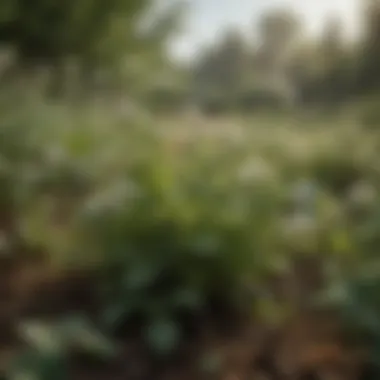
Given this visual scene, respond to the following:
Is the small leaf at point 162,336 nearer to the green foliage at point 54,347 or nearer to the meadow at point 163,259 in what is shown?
the meadow at point 163,259

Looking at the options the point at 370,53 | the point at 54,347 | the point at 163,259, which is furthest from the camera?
the point at 370,53

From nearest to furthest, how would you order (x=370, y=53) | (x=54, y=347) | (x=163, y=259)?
(x=54, y=347) < (x=163, y=259) < (x=370, y=53)

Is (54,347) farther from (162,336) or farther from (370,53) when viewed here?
(370,53)

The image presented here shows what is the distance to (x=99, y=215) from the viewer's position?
6.99ft

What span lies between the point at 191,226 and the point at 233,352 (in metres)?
0.36

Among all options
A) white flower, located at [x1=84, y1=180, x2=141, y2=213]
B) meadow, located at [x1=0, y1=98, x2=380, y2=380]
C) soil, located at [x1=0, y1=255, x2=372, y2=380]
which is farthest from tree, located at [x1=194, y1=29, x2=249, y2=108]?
soil, located at [x1=0, y1=255, x2=372, y2=380]

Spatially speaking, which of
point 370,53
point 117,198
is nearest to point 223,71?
point 370,53

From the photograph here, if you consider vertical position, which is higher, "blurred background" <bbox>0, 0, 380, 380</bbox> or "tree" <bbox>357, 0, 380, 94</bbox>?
"tree" <bbox>357, 0, 380, 94</bbox>

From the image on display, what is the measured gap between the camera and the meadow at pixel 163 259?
194 centimetres

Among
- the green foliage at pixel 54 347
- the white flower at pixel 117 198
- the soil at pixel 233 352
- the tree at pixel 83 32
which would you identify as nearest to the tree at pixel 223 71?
the tree at pixel 83 32

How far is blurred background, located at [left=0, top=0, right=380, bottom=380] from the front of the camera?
76.2 inches

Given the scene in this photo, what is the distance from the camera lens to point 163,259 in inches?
80.4

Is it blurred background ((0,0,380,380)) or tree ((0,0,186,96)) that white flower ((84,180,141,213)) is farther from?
tree ((0,0,186,96))

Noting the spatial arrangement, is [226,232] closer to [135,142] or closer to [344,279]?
[344,279]
